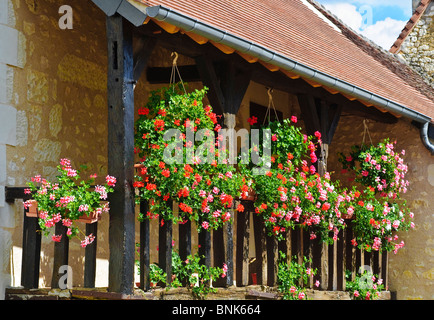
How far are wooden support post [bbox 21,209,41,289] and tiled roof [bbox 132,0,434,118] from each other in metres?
1.84

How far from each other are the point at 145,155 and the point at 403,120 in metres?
4.45

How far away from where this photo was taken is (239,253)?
670 cm

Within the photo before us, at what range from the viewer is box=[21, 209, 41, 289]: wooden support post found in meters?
5.74

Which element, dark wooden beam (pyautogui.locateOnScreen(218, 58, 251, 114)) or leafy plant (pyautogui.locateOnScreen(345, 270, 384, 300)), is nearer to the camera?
dark wooden beam (pyautogui.locateOnScreen(218, 58, 251, 114))

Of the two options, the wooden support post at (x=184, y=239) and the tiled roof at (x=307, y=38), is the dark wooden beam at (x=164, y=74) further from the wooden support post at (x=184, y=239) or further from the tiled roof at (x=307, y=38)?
the wooden support post at (x=184, y=239)

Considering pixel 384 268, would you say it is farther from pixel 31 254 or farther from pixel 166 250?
pixel 31 254

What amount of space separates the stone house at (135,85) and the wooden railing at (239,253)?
215 mm

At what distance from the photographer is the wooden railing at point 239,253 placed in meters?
5.68

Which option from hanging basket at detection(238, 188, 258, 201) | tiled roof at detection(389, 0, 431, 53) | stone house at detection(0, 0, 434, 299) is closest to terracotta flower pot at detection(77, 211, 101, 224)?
stone house at detection(0, 0, 434, 299)

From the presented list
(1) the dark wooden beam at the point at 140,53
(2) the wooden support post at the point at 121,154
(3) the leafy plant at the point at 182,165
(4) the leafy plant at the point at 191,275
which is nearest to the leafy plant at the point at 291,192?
(3) the leafy plant at the point at 182,165

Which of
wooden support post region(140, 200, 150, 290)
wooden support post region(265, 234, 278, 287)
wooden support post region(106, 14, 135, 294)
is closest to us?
wooden support post region(106, 14, 135, 294)

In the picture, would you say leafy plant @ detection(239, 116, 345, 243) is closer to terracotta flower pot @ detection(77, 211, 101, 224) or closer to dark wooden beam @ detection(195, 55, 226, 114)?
dark wooden beam @ detection(195, 55, 226, 114)

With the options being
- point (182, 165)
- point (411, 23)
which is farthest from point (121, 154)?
point (411, 23)

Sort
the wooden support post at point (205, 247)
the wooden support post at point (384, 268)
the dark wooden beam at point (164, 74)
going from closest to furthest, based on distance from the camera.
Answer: the wooden support post at point (205, 247)
the dark wooden beam at point (164, 74)
the wooden support post at point (384, 268)
